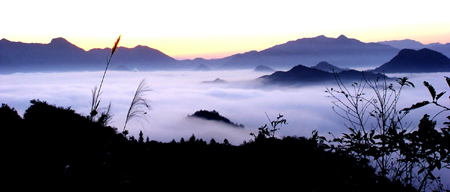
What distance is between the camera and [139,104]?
6.73 metres

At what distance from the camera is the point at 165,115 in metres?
181

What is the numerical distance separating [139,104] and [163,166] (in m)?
2.57

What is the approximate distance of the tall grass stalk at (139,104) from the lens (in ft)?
21.4

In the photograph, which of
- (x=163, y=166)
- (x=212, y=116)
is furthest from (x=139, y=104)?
(x=212, y=116)

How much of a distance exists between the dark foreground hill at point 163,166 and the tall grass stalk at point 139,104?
74cm

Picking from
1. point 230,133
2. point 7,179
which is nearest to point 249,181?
point 7,179

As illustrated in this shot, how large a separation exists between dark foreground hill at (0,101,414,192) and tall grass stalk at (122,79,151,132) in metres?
0.74

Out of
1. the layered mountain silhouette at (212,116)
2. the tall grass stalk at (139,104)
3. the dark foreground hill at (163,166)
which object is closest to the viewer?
the dark foreground hill at (163,166)

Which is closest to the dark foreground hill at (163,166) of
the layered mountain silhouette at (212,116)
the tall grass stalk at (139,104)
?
the tall grass stalk at (139,104)

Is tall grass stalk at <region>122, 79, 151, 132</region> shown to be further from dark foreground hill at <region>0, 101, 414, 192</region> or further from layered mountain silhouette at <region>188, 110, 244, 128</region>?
layered mountain silhouette at <region>188, 110, 244, 128</region>

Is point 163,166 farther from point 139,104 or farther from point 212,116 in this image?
point 212,116

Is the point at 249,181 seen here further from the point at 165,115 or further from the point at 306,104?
the point at 306,104

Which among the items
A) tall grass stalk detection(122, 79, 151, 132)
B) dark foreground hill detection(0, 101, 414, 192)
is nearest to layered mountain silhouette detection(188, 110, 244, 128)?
tall grass stalk detection(122, 79, 151, 132)

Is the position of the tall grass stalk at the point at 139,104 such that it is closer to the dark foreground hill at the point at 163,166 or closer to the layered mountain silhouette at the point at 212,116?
the dark foreground hill at the point at 163,166
